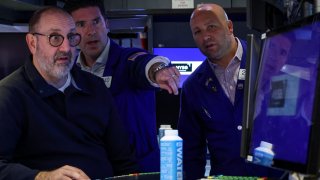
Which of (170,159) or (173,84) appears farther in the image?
(173,84)

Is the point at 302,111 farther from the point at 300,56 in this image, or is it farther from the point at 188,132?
the point at 188,132

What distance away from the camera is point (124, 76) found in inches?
84.1

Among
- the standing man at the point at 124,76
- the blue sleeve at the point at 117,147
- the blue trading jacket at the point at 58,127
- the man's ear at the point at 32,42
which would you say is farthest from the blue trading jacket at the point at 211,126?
the man's ear at the point at 32,42

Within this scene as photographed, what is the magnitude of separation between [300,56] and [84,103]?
1.01m

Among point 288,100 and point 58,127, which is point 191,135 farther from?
point 288,100

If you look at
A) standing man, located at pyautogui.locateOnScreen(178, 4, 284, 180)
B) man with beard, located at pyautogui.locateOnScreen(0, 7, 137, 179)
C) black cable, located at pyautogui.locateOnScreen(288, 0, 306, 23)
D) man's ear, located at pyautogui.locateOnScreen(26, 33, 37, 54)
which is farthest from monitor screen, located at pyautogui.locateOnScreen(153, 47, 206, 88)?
black cable, located at pyautogui.locateOnScreen(288, 0, 306, 23)

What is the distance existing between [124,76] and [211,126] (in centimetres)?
49

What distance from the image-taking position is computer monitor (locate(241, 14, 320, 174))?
3.06ft

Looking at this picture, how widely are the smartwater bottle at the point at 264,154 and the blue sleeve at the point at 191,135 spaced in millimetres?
962

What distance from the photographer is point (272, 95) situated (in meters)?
1.13

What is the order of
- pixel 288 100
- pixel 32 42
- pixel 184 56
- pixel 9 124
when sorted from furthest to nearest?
pixel 184 56 < pixel 32 42 < pixel 9 124 < pixel 288 100

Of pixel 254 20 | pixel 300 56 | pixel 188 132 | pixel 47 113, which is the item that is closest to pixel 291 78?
pixel 300 56

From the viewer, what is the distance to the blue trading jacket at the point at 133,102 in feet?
6.98

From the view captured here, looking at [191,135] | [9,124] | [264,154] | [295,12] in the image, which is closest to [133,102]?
[191,135]
